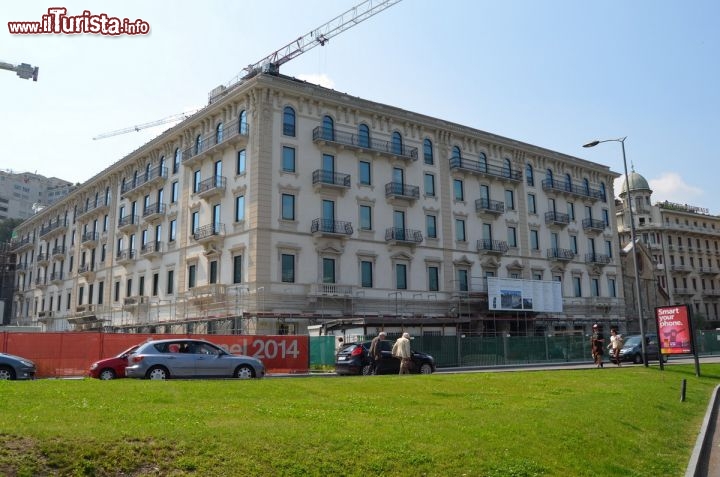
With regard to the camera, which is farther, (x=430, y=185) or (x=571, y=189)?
(x=571, y=189)

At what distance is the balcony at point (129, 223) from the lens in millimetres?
52312

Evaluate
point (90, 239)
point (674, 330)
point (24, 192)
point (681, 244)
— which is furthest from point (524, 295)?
point (24, 192)

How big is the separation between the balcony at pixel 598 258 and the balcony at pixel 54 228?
176 ft

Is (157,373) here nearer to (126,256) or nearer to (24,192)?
(126,256)

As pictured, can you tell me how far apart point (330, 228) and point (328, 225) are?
0.27m

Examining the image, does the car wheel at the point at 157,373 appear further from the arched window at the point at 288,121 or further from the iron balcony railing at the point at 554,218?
the iron balcony railing at the point at 554,218

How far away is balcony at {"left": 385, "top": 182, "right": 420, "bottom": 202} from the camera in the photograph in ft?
146

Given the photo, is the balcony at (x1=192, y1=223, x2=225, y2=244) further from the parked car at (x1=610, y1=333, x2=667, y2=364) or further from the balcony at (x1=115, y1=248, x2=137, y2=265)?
the parked car at (x1=610, y1=333, x2=667, y2=364)

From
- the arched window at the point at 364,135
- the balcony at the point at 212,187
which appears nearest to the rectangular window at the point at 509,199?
the arched window at the point at 364,135

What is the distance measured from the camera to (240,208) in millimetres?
40812

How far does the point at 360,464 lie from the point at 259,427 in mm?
1653

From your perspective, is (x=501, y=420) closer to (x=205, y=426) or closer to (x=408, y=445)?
(x=408, y=445)

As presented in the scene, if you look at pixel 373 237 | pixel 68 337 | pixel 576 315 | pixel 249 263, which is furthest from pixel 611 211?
pixel 68 337

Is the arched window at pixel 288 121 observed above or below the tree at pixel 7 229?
below
